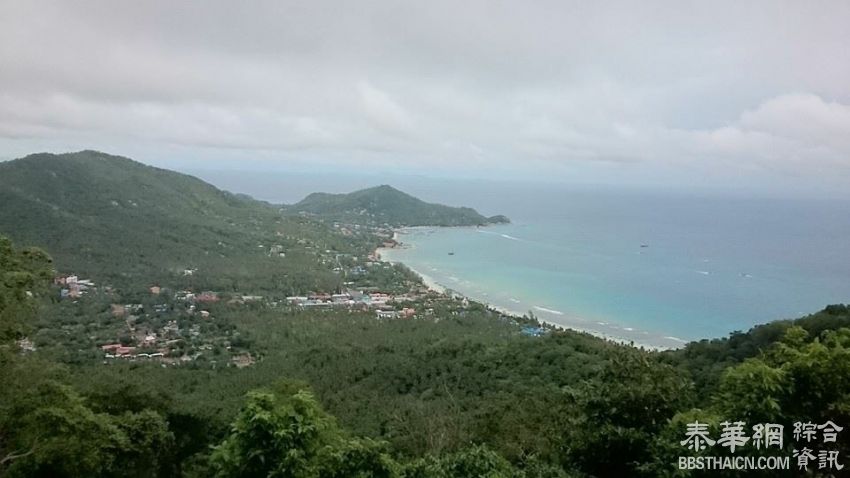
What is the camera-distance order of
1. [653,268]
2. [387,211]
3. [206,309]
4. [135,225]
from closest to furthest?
[206,309] → [135,225] → [653,268] → [387,211]

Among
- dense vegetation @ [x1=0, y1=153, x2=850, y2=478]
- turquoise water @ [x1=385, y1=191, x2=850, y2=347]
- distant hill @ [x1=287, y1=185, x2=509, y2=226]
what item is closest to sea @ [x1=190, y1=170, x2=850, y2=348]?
turquoise water @ [x1=385, y1=191, x2=850, y2=347]

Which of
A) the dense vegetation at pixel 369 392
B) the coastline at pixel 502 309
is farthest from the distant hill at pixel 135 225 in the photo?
the coastline at pixel 502 309

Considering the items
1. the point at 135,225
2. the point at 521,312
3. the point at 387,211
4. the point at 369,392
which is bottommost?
the point at 521,312

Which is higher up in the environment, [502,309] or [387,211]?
[387,211]

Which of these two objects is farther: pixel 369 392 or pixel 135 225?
pixel 135 225

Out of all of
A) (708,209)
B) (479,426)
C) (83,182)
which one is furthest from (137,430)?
(708,209)

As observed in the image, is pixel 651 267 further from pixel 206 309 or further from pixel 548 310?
pixel 206 309

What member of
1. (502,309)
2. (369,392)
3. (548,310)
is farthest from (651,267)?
(369,392)
